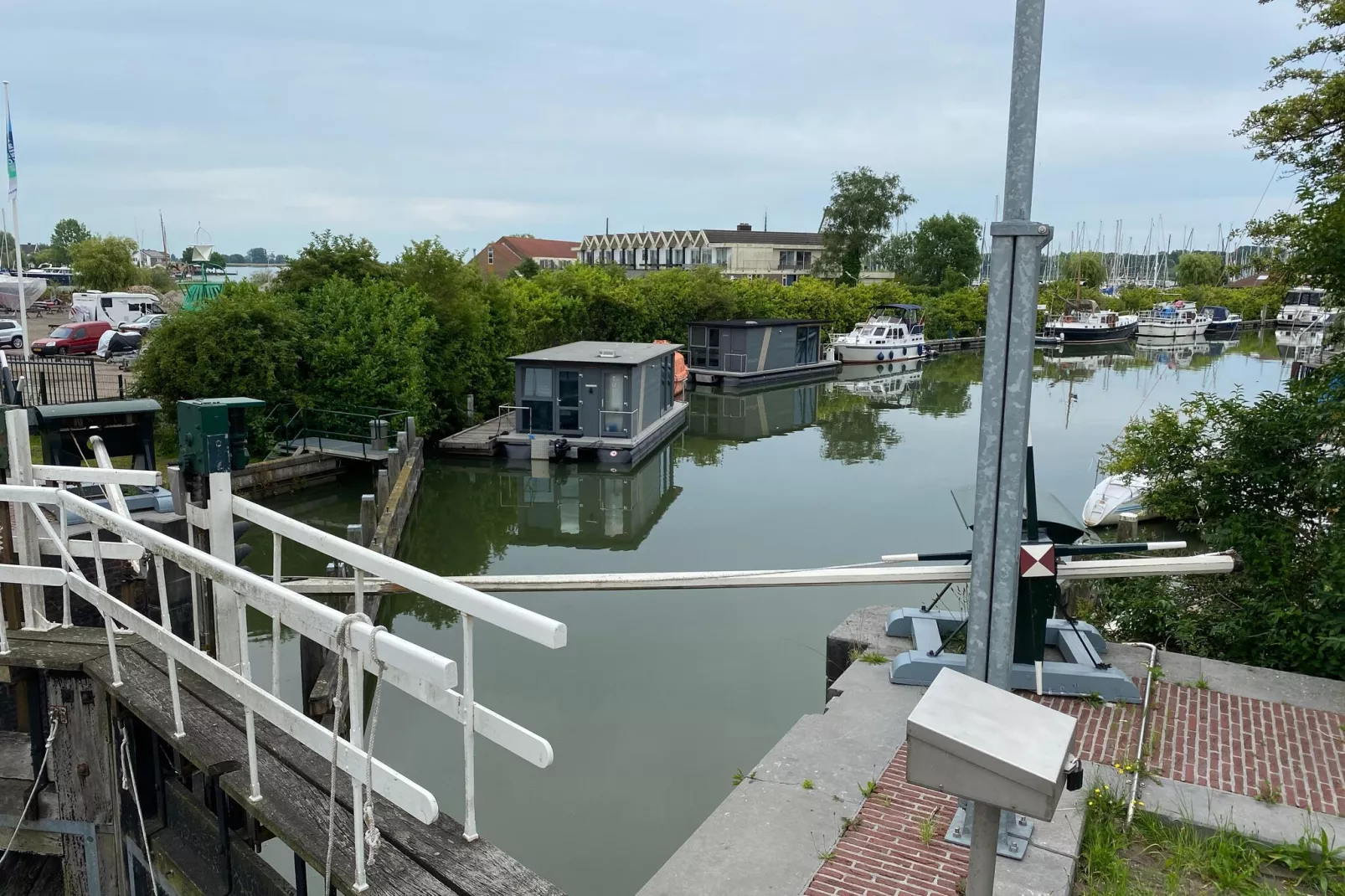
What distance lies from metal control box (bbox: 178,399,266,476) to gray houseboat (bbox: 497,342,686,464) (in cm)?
1865

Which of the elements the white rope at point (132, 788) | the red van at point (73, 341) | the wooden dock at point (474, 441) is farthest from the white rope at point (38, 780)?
the red van at point (73, 341)

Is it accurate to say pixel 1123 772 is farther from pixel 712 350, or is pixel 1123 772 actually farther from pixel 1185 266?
pixel 1185 266

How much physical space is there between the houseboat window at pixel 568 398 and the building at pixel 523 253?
6321 cm

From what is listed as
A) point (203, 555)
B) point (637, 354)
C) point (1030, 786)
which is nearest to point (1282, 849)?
point (1030, 786)

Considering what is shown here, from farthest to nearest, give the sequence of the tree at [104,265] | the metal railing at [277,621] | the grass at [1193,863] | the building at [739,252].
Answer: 1. the building at [739,252]
2. the tree at [104,265]
3. the grass at [1193,863]
4. the metal railing at [277,621]

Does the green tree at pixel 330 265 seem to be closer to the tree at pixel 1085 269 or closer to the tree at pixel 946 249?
the tree at pixel 946 249

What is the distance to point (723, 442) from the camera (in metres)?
28.7

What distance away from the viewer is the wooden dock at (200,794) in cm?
332

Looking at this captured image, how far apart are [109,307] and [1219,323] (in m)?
79.3

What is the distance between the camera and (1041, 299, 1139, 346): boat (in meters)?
64.0

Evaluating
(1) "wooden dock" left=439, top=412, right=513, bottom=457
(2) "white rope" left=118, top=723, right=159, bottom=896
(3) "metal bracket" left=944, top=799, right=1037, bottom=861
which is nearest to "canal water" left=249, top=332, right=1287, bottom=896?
(1) "wooden dock" left=439, top=412, right=513, bottom=457

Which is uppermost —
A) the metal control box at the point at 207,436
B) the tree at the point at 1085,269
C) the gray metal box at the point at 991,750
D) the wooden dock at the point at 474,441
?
the tree at the point at 1085,269

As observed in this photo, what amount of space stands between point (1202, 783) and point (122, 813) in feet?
20.6

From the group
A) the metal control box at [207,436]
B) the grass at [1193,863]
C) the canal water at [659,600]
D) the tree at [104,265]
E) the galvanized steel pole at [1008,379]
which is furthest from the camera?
the tree at [104,265]
